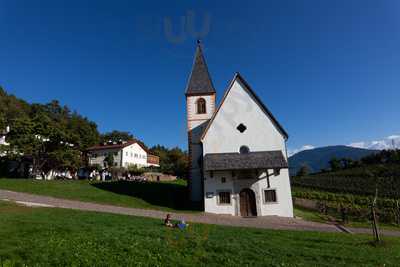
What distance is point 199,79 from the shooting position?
32.3 m

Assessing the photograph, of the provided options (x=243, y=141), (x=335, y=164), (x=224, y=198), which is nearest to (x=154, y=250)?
(x=224, y=198)

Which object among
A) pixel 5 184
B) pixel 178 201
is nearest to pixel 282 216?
pixel 178 201

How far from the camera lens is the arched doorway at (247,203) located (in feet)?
77.5

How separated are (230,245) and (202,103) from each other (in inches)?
899

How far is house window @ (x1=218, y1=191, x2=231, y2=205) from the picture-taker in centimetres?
2383

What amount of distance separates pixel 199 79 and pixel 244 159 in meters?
13.4

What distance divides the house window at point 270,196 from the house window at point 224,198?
11.4ft

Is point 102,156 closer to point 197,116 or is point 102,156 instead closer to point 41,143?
point 41,143

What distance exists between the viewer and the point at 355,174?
60.6 meters

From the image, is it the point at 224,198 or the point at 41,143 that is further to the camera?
the point at 41,143

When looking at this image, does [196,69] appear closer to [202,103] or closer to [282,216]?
[202,103]

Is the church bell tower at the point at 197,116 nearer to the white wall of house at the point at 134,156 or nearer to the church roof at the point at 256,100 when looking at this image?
the church roof at the point at 256,100

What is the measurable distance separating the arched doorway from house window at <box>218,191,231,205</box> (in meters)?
1.24

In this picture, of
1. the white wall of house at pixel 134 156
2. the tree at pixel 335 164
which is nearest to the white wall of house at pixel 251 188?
the white wall of house at pixel 134 156
